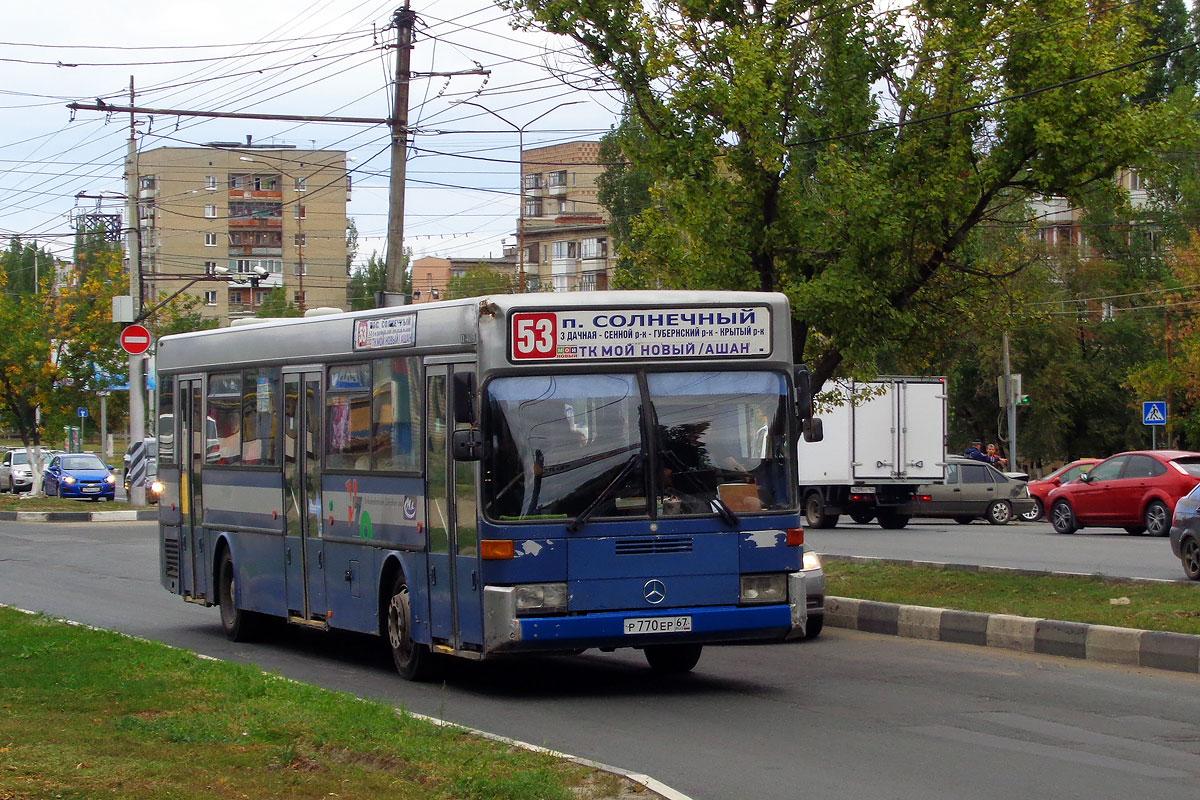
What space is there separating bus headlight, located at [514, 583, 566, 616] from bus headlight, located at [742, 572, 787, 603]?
129 cm

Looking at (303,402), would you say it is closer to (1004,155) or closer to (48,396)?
(1004,155)

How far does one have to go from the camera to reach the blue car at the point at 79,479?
48938mm

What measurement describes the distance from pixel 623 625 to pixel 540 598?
577 mm

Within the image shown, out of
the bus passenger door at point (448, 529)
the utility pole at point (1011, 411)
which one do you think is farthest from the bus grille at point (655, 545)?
the utility pole at point (1011, 411)

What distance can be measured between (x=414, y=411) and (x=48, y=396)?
34942mm

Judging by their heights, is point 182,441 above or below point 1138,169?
below

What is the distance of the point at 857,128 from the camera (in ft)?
52.9

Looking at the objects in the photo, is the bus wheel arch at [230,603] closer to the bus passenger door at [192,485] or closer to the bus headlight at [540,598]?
the bus passenger door at [192,485]

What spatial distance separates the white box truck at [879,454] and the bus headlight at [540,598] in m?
22.1

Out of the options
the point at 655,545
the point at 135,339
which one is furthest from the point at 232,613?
the point at 135,339

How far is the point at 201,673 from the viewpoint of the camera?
10727 millimetres

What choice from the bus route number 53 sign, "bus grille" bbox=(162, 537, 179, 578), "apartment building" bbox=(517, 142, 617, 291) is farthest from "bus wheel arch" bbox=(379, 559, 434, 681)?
"apartment building" bbox=(517, 142, 617, 291)

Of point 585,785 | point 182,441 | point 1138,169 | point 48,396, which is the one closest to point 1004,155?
point 1138,169

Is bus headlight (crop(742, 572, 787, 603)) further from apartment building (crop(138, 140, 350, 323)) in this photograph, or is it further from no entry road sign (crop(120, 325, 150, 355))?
apartment building (crop(138, 140, 350, 323))
